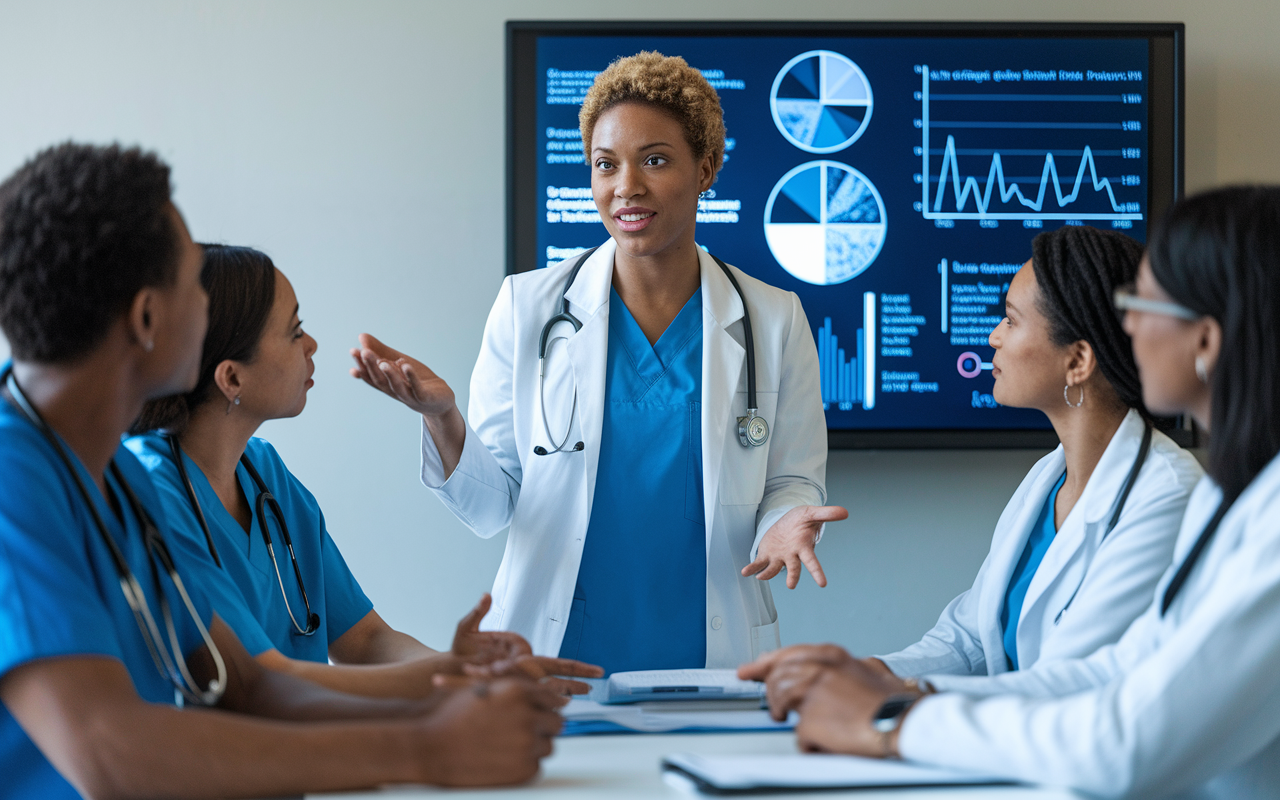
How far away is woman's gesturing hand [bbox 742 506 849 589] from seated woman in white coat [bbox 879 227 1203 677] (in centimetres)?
21

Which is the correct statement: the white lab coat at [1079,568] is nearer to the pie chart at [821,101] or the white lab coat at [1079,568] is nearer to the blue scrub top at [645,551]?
the blue scrub top at [645,551]

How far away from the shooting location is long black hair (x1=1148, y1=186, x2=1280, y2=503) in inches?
39.6

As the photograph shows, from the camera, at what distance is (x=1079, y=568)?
148cm

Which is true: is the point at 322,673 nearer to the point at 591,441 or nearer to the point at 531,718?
the point at 531,718

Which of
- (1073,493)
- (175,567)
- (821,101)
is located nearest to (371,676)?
(175,567)

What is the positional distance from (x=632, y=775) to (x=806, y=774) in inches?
7.2

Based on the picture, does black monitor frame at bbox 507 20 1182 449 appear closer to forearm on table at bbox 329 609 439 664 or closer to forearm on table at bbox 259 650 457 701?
forearm on table at bbox 329 609 439 664

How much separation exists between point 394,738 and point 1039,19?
273 centimetres

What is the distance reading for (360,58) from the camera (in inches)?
109

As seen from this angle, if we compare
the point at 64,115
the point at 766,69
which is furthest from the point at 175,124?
the point at 766,69

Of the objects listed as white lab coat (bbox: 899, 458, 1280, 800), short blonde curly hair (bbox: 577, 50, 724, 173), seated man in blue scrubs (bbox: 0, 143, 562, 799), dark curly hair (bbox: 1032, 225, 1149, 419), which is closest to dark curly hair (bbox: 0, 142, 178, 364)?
seated man in blue scrubs (bbox: 0, 143, 562, 799)

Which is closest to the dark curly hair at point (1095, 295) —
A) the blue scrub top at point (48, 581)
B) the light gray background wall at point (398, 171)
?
the light gray background wall at point (398, 171)

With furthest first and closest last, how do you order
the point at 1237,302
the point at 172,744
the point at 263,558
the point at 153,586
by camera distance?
the point at 263,558 < the point at 153,586 < the point at 1237,302 < the point at 172,744

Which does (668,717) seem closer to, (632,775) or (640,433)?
(632,775)
